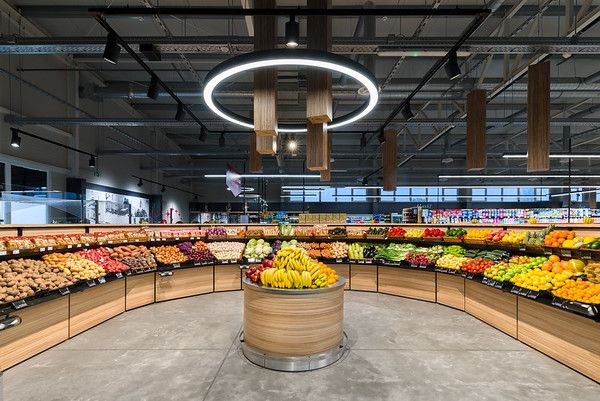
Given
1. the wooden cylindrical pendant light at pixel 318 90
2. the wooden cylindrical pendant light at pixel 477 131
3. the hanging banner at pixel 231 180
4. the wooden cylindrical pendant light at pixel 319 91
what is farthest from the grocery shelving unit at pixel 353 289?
the wooden cylindrical pendant light at pixel 319 91

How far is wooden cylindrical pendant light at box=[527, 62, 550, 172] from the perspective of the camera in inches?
208

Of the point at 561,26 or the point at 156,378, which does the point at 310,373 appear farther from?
the point at 561,26

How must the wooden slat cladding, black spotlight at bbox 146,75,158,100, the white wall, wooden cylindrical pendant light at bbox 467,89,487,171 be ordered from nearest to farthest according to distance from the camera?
the wooden slat cladding, black spotlight at bbox 146,75,158,100, wooden cylindrical pendant light at bbox 467,89,487,171, the white wall

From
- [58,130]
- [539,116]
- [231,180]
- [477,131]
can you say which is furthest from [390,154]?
[58,130]

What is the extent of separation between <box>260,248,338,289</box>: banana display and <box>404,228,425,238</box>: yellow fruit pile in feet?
12.8

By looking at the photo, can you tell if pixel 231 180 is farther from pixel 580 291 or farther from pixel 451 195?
pixel 451 195

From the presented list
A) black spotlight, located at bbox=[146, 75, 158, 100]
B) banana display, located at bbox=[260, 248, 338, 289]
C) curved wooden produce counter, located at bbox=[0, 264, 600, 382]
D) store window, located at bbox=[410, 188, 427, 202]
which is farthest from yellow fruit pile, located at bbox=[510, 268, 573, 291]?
store window, located at bbox=[410, 188, 427, 202]

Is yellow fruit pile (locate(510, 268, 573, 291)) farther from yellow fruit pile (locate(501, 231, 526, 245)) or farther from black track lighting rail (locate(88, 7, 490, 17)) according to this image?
black track lighting rail (locate(88, 7, 490, 17))

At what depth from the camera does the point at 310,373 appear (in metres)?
3.54

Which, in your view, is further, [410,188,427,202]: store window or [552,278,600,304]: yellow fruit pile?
[410,188,427,202]: store window

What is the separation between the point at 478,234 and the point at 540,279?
2.41 m

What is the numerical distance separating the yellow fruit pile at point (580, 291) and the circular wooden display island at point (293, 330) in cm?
275

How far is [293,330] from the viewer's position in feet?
12.1

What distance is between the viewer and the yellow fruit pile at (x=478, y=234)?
6504 millimetres
